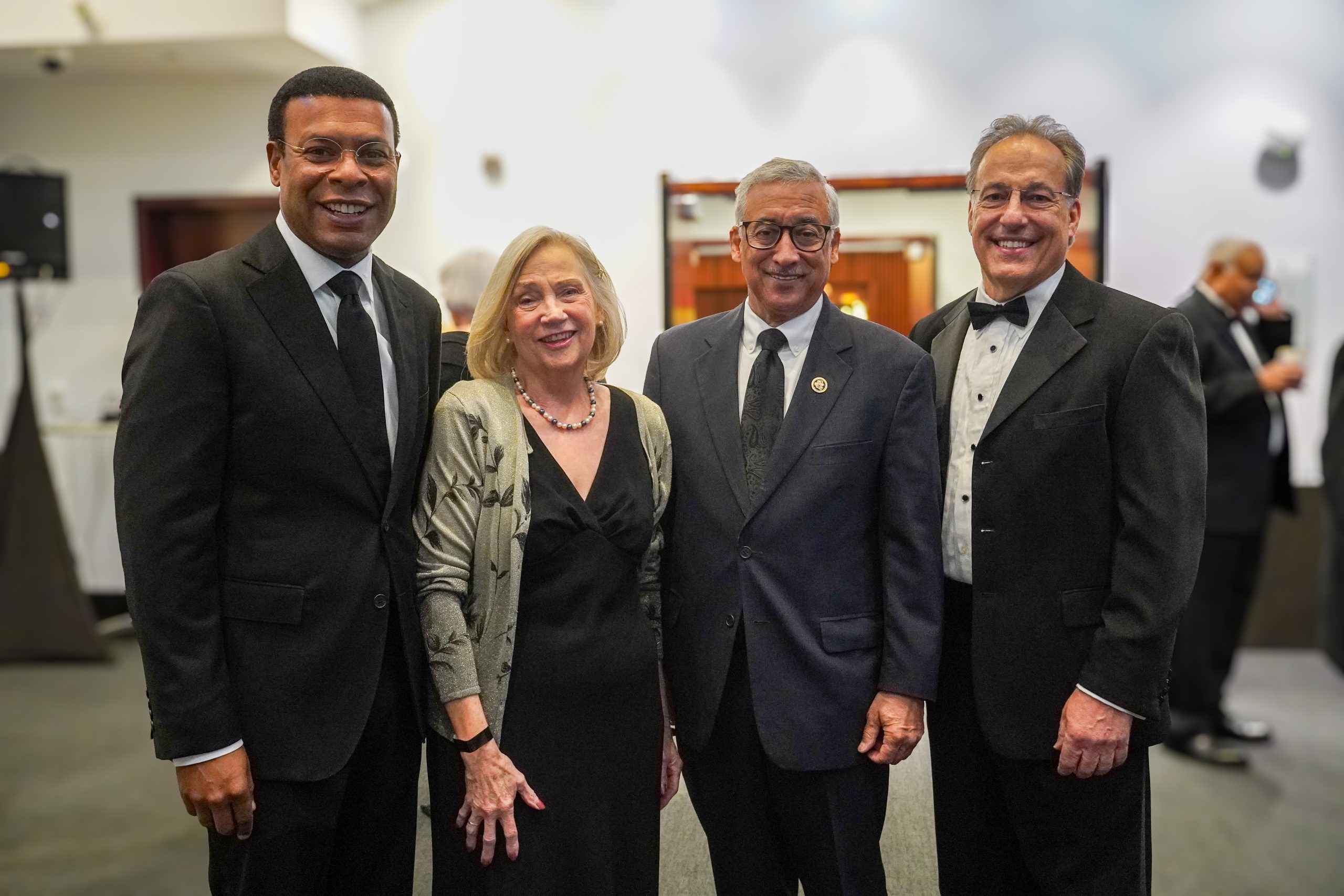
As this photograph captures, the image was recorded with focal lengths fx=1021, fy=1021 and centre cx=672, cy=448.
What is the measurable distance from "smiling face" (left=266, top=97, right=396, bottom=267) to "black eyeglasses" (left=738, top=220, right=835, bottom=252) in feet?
2.14

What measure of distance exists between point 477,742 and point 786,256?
1.00 meters

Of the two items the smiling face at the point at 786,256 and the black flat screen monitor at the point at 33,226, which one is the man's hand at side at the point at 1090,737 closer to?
the smiling face at the point at 786,256

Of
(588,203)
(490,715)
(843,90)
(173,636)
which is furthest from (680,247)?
(843,90)

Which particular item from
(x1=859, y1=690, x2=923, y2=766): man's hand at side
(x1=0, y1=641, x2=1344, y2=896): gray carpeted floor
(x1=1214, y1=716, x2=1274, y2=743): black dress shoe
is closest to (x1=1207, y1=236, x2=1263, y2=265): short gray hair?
(x1=1214, y1=716, x2=1274, y2=743): black dress shoe

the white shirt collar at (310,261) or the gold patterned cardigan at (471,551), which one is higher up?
the white shirt collar at (310,261)

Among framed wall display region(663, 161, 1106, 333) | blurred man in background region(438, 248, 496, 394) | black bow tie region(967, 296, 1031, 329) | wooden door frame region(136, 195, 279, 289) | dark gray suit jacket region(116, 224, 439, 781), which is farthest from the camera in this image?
wooden door frame region(136, 195, 279, 289)

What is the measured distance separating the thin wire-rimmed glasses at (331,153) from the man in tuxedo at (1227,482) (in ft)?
11.1

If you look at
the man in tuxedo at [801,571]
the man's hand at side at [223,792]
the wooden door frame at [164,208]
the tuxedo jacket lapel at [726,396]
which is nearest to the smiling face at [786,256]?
the man in tuxedo at [801,571]

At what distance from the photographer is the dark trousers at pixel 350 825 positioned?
1.64 metres

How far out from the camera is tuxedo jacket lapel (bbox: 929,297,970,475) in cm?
193

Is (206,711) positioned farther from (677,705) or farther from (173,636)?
(677,705)

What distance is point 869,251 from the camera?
2.77 meters

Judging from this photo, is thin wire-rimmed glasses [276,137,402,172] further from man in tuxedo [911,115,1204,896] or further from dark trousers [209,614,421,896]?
man in tuxedo [911,115,1204,896]

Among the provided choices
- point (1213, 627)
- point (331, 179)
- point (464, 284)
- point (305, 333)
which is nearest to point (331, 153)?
point (331, 179)
